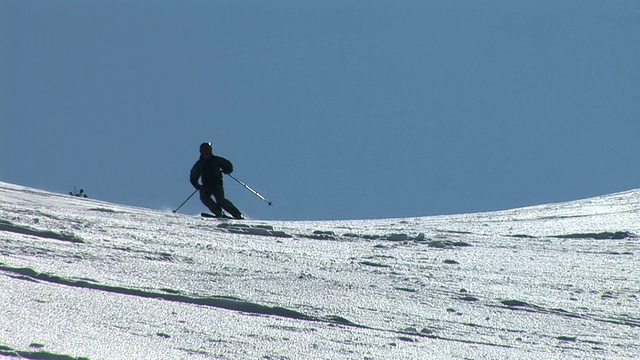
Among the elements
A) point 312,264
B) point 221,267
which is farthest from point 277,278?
point 312,264

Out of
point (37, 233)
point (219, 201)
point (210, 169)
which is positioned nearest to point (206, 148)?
point (210, 169)

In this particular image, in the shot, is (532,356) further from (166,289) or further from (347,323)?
(166,289)

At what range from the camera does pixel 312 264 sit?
24.5 feet

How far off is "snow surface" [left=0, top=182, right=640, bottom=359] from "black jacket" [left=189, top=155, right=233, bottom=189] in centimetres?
435

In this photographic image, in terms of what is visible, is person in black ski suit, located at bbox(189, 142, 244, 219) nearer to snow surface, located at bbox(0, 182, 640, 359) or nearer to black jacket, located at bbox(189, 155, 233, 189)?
black jacket, located at bbox(189, 155, 233, 189)

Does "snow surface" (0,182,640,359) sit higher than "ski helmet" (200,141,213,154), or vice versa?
"ski helmet" (200,141,213,154)

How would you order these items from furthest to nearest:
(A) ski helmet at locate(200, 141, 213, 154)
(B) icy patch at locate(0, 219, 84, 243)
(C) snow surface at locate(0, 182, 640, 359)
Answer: (A) ski helmet at locate(200, 141, 213, 154) → (B) icy patch at locate(0, 219, 84, 243) → (C) snow surface at locate(0, 182, 640, 359)

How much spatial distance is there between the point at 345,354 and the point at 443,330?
0.97 metres

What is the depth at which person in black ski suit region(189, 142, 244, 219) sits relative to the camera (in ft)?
47.6

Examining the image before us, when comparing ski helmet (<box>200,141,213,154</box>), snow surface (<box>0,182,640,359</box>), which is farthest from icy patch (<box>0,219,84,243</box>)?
ski helmet (<box>200,141,213,154</box>)

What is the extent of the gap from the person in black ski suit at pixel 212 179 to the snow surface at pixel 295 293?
4.31 metres

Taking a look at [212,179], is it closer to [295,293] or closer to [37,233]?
[37,233]

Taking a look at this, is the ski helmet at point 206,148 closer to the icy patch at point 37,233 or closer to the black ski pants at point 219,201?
the black ski pants at point 219,201

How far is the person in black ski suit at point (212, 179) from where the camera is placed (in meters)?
14.5
